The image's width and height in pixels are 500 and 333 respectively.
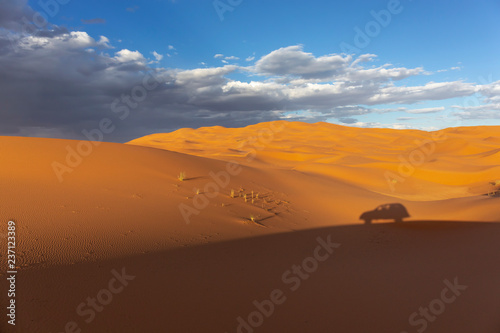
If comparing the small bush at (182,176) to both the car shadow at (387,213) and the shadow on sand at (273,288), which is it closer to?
the shadow on sand at (273,288)

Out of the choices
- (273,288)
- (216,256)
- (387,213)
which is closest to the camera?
(273,288)

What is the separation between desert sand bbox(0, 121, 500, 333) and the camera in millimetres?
3223

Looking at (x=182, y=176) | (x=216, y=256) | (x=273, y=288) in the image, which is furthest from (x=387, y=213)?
(x=182, y=176)

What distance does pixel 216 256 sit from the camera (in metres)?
4.70

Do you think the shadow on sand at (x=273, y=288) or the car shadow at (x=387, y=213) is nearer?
the shadow on sand at (x=273, y=288)

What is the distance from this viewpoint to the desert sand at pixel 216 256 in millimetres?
3223

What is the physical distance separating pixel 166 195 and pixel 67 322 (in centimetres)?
468

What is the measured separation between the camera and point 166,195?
7.39 meters

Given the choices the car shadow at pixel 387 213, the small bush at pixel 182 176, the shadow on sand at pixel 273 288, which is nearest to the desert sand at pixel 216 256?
the shadow on sand at pixel 273 288

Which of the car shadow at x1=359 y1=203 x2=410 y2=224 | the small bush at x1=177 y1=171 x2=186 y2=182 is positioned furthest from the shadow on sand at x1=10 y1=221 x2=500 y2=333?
the small bush at x1=177 y1=171 x2=186 y2=182

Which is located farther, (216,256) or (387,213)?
(387,213)

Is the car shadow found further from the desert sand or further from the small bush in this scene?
the small bush

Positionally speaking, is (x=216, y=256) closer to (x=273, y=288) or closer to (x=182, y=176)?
(x=273, y=288)

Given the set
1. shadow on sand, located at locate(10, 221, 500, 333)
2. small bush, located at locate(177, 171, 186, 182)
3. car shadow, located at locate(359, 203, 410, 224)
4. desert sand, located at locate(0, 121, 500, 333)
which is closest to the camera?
shadow on sand, located at locate(10, 221, 500, 333)
